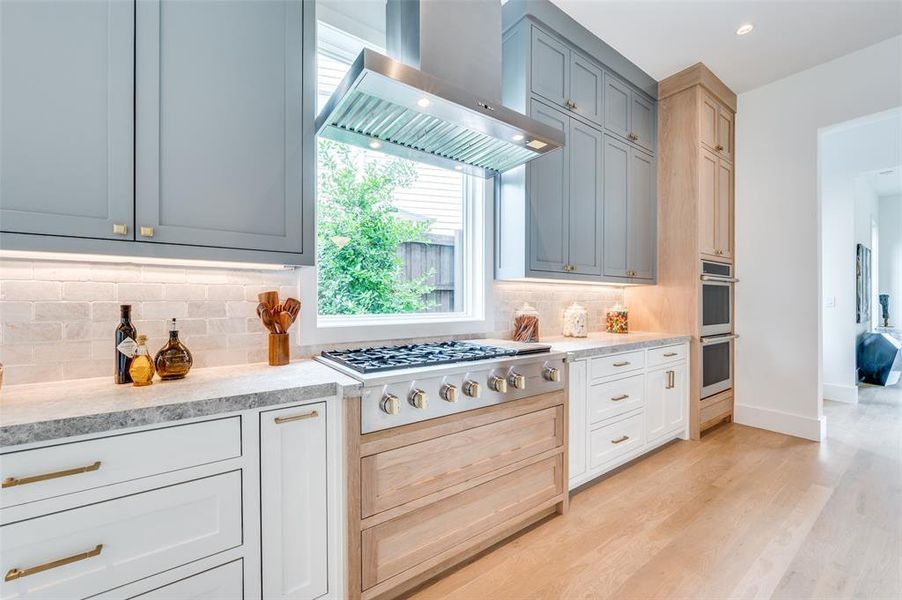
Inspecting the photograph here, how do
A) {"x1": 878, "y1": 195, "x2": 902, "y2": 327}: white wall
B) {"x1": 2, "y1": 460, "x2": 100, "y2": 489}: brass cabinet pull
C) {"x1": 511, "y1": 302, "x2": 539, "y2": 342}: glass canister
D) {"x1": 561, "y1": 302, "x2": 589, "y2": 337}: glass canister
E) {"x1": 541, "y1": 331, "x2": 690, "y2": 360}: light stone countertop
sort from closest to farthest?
{"x1": 2, "y1": 460, "x2": 100, "y2": 489}: brass cabinet pull < {"x1": 541, "y1": 331, "x2": 690, "y2": 360}: light stone countertop < {"x1": 511, "y1": 302, "x2": 539, "y2": 342}: glass canister < {"x1": 561, "y1": 302, "x2": 589, "y2": 337}: glass canister < {"x1": 878, "y1": 195, "x2": 902, "y2": 327}: white wall

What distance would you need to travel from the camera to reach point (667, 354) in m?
3.02

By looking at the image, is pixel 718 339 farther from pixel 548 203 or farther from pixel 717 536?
pixel 548 203

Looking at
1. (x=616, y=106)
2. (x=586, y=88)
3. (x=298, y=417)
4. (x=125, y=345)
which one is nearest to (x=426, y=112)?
(x=298, y=417)

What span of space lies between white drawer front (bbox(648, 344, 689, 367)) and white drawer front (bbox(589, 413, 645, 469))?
0.42 m

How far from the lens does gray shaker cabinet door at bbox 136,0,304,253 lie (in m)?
1.31

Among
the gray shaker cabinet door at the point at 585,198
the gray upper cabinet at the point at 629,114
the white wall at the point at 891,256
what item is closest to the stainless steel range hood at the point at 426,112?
the gray shaker cabinet door at the point at 585,198

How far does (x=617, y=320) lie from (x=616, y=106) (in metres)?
1.75

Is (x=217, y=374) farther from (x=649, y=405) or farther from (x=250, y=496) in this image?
(x=649, y=405)

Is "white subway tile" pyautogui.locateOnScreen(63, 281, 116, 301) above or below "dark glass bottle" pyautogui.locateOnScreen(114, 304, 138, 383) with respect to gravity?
above

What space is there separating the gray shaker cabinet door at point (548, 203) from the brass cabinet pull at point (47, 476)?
2196 millimetres

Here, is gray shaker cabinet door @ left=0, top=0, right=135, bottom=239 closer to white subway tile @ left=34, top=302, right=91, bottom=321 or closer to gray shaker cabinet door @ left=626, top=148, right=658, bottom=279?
white subway tile @ left=34, top=302, right=91, bottom=321

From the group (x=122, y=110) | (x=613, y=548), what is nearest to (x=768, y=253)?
(x=613, y=548)

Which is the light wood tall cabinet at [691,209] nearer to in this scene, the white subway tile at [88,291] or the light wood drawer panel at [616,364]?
the light wood drawer panel at [616,364]

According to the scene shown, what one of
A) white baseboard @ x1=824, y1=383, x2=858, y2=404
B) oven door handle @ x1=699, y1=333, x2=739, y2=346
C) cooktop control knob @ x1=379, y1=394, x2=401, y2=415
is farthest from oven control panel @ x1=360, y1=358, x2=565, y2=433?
white baseboard @ x1=824, y1=383, x2=858, y2=404
